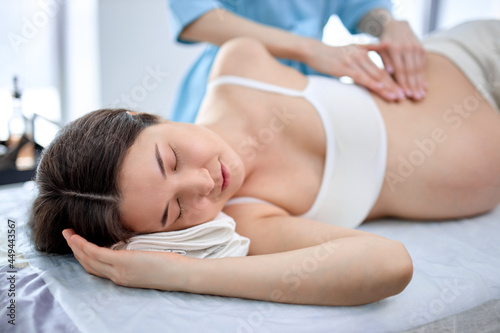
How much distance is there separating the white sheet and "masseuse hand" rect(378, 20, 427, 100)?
534mm

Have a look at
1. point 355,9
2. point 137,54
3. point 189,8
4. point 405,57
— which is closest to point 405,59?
point 405,57

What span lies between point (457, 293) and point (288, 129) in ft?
2.03

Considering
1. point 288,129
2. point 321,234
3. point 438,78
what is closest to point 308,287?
point 321,234

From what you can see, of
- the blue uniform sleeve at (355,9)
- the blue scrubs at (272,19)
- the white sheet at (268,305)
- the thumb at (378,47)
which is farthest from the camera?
the blue uniform sleeve at (355,9)

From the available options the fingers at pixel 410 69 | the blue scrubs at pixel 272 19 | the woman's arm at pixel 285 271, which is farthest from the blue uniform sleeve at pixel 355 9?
the woman's arm at pixel 285 271

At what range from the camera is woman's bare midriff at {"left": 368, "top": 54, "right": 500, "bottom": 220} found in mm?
1328

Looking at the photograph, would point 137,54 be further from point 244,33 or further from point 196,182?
point 196,182

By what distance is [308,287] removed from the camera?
0.90 m

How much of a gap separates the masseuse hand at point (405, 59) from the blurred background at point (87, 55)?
1.51 m

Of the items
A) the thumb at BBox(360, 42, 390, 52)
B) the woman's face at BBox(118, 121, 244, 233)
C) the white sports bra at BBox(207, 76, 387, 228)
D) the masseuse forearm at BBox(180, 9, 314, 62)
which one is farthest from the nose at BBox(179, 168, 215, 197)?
the thumb at BBox(360, 42, 390, 52)

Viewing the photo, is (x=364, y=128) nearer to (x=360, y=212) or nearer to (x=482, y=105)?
(x=360, y=212)

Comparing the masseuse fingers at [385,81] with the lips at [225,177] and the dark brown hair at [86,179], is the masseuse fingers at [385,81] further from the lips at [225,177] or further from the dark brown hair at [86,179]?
the dark brown hair at [86,179]

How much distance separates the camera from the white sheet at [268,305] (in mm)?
850

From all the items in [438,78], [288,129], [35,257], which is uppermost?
[438,78]
